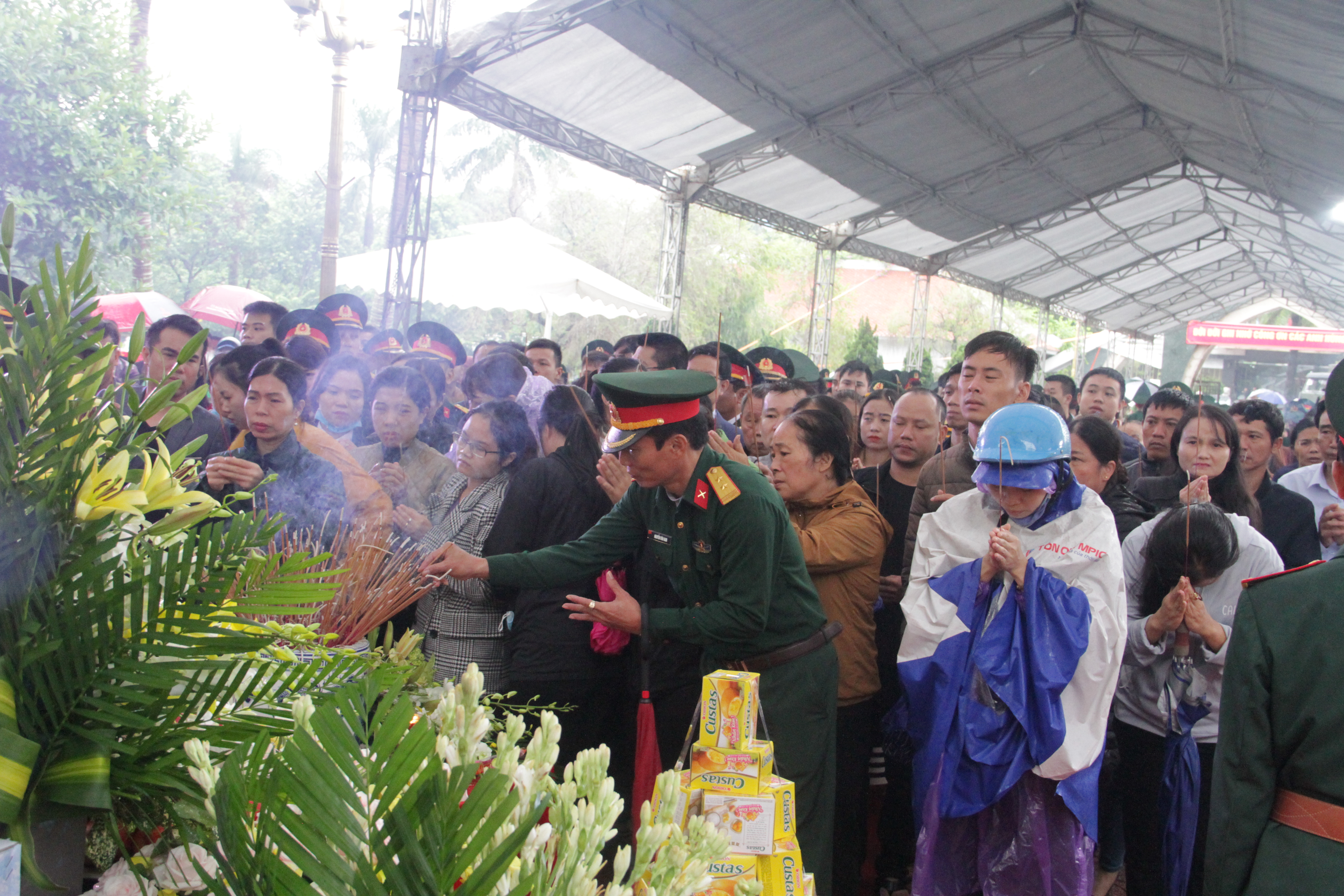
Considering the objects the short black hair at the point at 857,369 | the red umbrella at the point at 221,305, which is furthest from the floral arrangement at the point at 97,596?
the red umbrella at the point at 221,305

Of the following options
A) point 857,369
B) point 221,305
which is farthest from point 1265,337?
point 221,305

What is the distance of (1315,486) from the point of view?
436 cm

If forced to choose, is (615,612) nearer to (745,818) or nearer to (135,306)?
(745,818)

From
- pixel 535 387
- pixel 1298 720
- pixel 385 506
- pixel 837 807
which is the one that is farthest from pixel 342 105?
pixel 1298 720

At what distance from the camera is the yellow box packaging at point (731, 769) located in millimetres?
1870

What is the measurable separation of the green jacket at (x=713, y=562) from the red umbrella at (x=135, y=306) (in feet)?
28.5

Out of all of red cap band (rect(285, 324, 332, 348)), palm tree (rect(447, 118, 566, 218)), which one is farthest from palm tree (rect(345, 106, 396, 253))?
red cap band (rect(285, 324, 332, 348))

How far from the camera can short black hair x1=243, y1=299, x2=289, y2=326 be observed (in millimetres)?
5410

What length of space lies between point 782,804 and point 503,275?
699cm

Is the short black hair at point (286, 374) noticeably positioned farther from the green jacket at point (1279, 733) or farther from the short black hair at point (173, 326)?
the green jacket at point (1279, 733)

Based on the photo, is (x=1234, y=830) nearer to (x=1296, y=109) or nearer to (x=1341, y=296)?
(x=1296, y=109)

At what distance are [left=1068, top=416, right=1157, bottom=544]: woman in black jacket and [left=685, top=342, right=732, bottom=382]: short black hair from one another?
184cm

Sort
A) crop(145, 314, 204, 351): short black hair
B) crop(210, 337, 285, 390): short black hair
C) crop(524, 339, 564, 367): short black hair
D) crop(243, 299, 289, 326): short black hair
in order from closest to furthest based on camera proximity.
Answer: crop(210, 337, 285, 390): short black hair, crop(145, 314, 204, 351): short black hair, crop(243, 299, 289, 326): short black hair, crop(524, 339, 564, 367): short black hair

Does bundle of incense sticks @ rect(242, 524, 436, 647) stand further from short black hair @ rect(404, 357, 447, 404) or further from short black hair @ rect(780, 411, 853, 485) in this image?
short black hair @ rect(404, 357, 447, 404)
